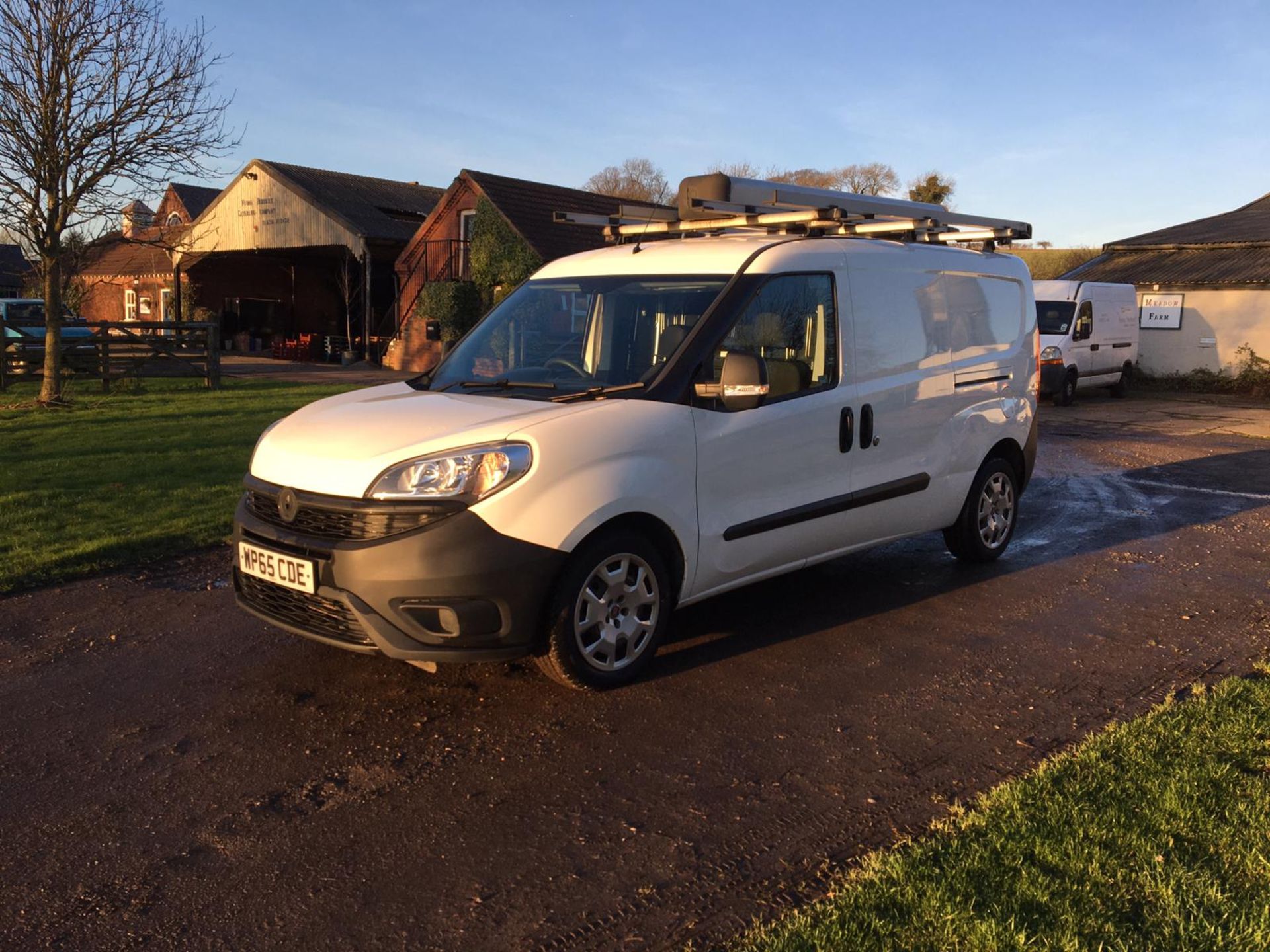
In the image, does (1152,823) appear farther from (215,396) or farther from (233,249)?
(233,249)

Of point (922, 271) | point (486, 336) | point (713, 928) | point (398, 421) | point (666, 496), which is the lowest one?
point (713, 928)

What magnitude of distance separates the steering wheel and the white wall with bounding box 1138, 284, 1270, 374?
25.0 m

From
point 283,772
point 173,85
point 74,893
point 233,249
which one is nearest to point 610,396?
point 283,772

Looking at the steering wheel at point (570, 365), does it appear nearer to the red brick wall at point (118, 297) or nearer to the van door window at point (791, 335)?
the van door window at point (791, 335)

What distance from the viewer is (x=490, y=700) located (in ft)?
15.0

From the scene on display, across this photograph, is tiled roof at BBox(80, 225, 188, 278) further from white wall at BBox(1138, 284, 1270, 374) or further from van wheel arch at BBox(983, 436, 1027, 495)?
van wheel arch at BBox(983, 436, 1027, 495)

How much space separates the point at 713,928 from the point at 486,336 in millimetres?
3715

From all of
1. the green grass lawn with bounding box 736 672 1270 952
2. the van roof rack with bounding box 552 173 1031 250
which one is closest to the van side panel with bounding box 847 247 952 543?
the van roof rack with bounding box 552 173 1031 250

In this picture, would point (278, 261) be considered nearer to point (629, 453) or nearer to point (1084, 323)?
point (1084, 323)

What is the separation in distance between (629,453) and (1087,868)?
2331 mm

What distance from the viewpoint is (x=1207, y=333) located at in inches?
1016

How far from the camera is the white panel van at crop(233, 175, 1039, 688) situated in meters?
4.20

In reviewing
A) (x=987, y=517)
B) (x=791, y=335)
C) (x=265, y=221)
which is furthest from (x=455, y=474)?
(x=265, y=221)

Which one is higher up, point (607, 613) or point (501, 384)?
point (501, 384)
